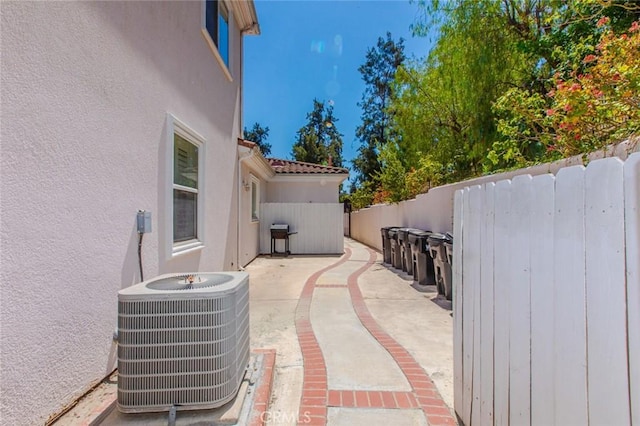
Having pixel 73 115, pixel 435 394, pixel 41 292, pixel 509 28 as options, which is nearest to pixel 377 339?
pixel 435 394

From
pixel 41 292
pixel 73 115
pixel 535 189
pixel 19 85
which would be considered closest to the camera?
pixel 535 189

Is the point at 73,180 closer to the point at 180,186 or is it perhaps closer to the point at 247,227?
the point at 180,186

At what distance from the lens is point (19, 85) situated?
2277mm

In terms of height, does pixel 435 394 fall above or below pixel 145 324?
below

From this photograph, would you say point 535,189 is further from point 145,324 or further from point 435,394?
point 145,324

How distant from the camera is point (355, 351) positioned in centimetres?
399

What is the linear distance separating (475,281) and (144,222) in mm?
3531

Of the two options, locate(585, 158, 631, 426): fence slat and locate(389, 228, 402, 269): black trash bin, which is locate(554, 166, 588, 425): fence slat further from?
locate(389, 228, 402, 269): black trash bin

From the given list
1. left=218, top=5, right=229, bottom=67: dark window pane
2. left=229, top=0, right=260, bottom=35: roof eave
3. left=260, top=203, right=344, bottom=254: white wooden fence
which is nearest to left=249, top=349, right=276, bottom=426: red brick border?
left=218, top=5, right=229, bottom=67: dark window pane

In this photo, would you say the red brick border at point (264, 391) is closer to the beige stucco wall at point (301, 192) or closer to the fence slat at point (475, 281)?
the fence slat at point (475, 281)

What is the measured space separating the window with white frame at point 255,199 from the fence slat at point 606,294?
10.7 metres

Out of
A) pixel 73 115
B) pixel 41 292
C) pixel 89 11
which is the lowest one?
pixel 41 292

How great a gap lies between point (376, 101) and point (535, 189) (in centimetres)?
3199

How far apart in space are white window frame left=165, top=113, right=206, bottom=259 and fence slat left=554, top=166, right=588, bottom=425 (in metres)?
4.37
